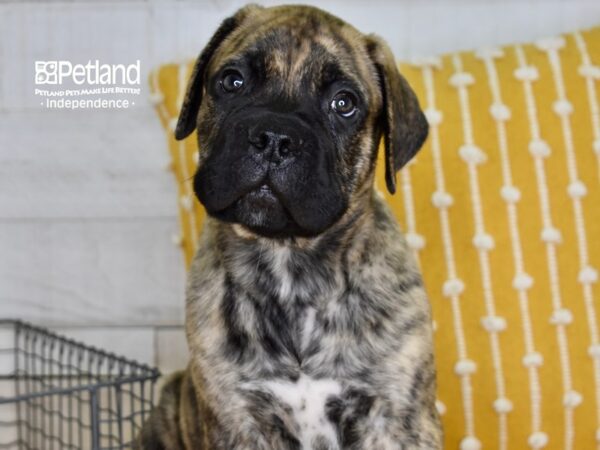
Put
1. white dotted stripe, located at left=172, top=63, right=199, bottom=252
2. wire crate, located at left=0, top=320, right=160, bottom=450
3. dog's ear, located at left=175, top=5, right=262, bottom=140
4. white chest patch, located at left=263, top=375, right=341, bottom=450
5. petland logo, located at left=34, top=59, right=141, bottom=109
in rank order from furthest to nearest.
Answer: petland logo, located at left=34, top=59, right=141, bottom=109, wire crate, located at left=0, top=320, right=160, bottom=450, white dotted stripe, located at left=172, top=63, right=199, bottom=252, dog's ear, located at left=175, top=5, right=262, bottom=140, white chest patch, located at left=263, top=375, right=341, bottom=450

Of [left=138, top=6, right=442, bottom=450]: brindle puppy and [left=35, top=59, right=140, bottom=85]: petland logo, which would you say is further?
[left=35, top=59, right=140, bottom=85]: petland logo

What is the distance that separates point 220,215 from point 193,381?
36 cm

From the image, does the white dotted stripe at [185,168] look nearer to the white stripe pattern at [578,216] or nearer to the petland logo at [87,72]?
the petland logo at [87,72]

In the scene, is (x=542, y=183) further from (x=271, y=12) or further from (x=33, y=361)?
(x=33, y=361)

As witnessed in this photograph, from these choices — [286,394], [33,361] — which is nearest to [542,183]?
[286,394]

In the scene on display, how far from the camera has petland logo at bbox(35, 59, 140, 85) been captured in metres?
2.64

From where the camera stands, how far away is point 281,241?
180 centimetres

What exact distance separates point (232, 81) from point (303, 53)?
132 millimetres

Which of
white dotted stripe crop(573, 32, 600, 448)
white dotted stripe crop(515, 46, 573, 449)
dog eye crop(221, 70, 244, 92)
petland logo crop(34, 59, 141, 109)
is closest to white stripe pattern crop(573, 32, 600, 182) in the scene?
white dotted stripe crop(573, 32, 600, 448)

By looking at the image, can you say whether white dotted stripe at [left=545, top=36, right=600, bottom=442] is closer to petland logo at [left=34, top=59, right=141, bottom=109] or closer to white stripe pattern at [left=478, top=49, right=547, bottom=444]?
white stripe pattern at [left=478, top=49, right=547, bottom=444]

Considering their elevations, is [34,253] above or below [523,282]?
above

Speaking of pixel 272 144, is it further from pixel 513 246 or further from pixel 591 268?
pixel 591 268

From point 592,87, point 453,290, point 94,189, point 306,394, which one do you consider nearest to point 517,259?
point 453,290

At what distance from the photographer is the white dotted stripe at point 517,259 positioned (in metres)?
2.20
